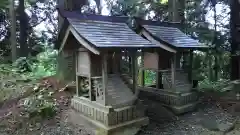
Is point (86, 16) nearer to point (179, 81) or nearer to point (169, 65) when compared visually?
point (169, 65)

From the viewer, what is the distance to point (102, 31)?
18.7 feet

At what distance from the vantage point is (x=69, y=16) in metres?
5.55

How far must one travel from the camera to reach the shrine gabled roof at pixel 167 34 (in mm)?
6902

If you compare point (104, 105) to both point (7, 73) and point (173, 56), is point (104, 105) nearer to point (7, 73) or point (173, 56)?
point (173, 56)

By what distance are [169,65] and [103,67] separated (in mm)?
3337

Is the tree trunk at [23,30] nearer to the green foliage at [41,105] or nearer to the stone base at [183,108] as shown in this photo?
the green foliage at [41,105]

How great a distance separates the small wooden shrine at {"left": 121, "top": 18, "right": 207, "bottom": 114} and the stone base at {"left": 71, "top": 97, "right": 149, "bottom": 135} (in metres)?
1.65

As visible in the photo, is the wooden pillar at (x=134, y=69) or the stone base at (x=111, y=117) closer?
the stone base at (x=111, y=117)

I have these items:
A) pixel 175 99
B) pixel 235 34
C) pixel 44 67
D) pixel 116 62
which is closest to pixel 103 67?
pixel 116 62

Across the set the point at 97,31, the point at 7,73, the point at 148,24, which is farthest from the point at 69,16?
the point at 7,73

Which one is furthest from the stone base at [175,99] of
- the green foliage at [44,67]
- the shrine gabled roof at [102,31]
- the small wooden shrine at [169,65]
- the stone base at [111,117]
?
the green foliage at [44,67]

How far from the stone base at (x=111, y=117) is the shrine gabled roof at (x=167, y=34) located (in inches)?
98.9

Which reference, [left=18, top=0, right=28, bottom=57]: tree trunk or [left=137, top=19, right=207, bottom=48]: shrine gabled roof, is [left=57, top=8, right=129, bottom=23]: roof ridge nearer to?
[left=137, top=19, right=207, bottom=48]: shrine gabled roof

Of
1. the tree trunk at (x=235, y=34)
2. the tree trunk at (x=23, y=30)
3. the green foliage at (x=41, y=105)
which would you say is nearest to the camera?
the green foliage at (x=41, y=105)
